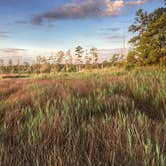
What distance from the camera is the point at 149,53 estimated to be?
13.2 metres

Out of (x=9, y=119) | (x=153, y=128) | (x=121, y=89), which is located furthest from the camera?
(x=121, y=89)

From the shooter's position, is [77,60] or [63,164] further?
[77,60]

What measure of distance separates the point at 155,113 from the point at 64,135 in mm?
983

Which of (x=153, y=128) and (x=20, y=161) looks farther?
(x=153, y=128)

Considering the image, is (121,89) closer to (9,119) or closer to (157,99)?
(157,99)

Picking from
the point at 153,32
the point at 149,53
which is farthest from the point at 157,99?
the point at 153,32

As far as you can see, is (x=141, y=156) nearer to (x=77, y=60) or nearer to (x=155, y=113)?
(x=155, y=113)

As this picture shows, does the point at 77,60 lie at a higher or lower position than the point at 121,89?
higher

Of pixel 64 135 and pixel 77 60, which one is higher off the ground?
pixel 77 60

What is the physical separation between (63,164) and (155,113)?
1229 mm

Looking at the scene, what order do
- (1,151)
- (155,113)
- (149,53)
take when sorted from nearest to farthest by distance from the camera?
1. (1,151)
2. (155,113)
3. (149,53)

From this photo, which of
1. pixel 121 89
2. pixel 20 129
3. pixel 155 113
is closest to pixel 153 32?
pixel 121 89

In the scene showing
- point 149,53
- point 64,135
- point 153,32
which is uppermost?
point 153,32

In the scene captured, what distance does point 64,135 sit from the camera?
116cm
